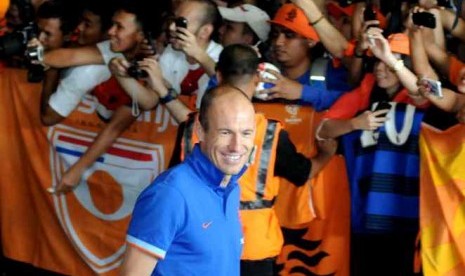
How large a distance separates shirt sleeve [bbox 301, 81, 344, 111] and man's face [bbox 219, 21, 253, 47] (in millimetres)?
724

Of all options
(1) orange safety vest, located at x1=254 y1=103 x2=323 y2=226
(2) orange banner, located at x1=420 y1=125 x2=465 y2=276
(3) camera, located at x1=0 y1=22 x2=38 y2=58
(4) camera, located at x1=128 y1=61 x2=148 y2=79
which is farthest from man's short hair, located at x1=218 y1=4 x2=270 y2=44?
(2) orange banner, located at x1=420 y1=125 x2=465 y2=276

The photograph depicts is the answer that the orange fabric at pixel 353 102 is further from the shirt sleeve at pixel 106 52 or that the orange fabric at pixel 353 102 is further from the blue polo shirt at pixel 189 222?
the blue polo shirt at pixel 189 222

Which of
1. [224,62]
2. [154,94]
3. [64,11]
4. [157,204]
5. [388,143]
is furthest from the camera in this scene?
[64,11]

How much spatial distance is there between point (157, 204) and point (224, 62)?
1.44m

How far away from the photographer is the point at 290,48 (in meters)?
5.95

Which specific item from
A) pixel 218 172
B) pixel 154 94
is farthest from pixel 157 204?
pixel 154 94

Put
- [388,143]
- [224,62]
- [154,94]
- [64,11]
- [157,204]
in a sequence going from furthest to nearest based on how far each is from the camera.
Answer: [64,11] < [154,94] < [388,143] < [224,62] < [157,204]

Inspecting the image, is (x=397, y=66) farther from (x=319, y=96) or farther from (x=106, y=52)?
(x=106, y=52)

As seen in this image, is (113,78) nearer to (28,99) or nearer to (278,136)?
(28,99)

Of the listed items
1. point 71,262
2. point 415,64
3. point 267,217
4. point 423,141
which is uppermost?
point 415,64

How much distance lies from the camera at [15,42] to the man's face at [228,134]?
2.77 metres

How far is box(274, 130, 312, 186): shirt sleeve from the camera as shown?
199 inches

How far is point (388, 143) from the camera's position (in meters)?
5.43

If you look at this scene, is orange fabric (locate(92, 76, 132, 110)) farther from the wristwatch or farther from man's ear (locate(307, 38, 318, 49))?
man's ear (locate(307, 38, 318, 49))
